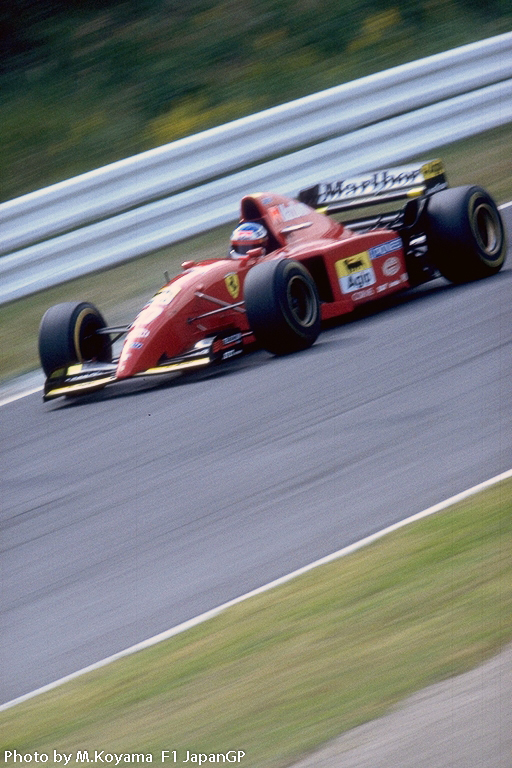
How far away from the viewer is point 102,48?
1523cm

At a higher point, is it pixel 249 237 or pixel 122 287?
pixel 249 237

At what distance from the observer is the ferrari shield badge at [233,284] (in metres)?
7.93

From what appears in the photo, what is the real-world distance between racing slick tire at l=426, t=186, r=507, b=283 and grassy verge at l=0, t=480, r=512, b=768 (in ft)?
13.8

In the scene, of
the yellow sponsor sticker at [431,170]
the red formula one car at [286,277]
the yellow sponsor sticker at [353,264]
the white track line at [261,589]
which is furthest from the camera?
the yellow sponsor sticker at [431,170]

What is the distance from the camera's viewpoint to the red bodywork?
750 centimetres

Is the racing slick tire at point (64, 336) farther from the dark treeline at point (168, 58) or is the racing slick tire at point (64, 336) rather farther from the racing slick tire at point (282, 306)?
the dark treeline at point (168, 58)

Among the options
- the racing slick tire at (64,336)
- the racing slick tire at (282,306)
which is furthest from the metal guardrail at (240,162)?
the racing slick tire at (282,306)

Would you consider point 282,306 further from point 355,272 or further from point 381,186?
point 381,186

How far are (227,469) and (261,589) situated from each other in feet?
5.02

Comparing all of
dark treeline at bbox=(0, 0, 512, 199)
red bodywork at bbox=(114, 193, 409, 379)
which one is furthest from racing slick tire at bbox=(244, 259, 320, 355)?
dark treeline at bbox=(0, 0, 512, 199)

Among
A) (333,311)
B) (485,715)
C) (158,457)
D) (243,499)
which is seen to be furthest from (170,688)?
(333,311)

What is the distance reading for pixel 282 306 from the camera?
7281 millimetres

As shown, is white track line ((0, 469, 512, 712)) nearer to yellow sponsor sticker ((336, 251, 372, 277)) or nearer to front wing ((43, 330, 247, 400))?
front wing ((43, 330, 247, 400))

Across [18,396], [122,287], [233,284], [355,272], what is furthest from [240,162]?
[18,396]
